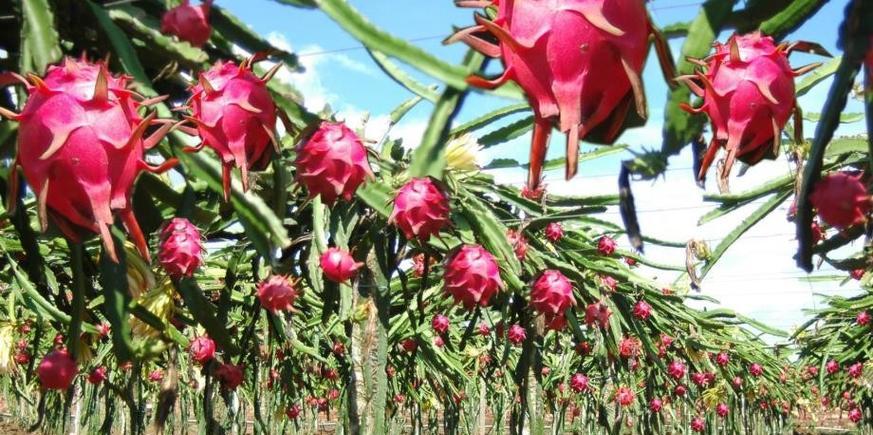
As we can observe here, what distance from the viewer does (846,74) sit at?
1.54ft

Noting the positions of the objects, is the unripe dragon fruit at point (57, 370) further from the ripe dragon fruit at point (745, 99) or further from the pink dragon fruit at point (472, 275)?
the ripe dragon fruit at point (745, 99)

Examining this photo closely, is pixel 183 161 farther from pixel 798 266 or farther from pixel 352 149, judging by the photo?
pixel 798 266

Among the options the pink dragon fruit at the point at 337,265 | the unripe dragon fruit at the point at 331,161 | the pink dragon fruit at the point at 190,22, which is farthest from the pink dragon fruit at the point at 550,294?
the pink dragon fruit at the point at 190,22

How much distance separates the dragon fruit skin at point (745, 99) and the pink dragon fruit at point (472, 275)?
837 mm

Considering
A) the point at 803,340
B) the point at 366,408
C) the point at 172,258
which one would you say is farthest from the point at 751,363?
the point at 172,258

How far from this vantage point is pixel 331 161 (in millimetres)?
837

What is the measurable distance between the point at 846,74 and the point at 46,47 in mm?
625

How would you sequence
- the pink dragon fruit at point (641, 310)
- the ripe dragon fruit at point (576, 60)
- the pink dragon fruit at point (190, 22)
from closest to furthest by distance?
the ripe dragon fruit at point (576, 60) → the pink dragon fruit at point (190, 22) → the pink dragon fruit at point (641, 310)

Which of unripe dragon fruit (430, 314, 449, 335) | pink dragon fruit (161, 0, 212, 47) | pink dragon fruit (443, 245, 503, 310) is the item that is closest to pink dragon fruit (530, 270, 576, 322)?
pink dragon fruit (443, 245, 503, 310)

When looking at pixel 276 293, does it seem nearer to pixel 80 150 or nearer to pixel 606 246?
pixel 80 150

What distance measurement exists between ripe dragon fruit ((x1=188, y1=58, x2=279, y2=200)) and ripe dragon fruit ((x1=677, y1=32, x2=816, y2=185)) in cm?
36

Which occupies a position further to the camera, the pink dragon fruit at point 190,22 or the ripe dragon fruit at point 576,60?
the pink dragon fruit at point 190,22

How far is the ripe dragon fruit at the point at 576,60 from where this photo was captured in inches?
16.3

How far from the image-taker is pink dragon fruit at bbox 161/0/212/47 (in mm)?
672
